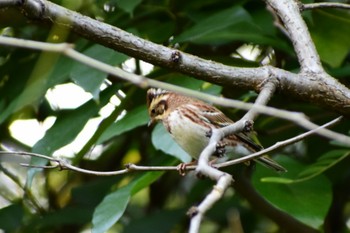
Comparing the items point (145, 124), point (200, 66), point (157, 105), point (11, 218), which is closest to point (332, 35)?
point (157, 105)

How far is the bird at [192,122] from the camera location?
4156mm

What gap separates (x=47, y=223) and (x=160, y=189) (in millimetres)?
984

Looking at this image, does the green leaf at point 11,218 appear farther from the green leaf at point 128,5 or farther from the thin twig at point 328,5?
the thin twig at point 328,5

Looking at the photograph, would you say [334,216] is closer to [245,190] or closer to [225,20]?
[245,190]

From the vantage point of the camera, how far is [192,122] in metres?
4.49

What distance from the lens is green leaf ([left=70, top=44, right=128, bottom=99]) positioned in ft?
12.2

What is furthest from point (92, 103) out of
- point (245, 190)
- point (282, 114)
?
point (282, 114)

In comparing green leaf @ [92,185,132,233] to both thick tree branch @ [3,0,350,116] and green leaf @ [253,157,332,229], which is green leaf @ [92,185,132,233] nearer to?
green leaf @ [253,157,332,229]

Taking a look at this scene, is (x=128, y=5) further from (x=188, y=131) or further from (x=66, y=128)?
(x=188, y=131)

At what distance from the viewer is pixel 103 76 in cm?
376

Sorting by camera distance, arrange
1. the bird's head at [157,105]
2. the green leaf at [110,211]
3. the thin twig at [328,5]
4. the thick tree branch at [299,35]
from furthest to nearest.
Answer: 1. the bird's head at [157,105]
2. the green leaf at [110,211]
3. the thin twig at [328,5]
4. the thick tree branch at [299,35]

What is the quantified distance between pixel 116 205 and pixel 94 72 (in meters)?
0.56

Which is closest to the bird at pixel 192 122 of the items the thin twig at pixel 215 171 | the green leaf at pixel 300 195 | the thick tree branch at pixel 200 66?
the green leaf at pixel 300 195

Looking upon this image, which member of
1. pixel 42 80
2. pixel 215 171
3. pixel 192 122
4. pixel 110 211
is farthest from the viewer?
pixel 192 122
